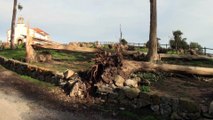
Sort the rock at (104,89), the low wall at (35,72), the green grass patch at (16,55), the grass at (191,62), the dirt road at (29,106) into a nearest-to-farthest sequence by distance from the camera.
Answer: the dirt road at (29,106) < the rock at (104,89) < the low wall at (35,72) < the grass at (191,62) < the green grass patch at (16,55)

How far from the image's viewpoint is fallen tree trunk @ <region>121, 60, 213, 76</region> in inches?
603

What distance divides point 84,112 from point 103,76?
2.36m

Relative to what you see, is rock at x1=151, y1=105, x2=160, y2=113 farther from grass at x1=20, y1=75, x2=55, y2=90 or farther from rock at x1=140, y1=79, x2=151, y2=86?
grass at x1=20, y1=75, x2=55, y2=90

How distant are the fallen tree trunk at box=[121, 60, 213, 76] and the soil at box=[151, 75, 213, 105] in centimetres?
42

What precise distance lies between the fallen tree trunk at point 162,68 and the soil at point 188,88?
42 cm

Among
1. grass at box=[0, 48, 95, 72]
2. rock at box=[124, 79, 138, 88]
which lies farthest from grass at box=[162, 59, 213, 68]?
rock at box=[124, 79, 138, 88]

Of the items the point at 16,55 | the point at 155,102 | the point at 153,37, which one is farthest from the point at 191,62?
the point at 16,55

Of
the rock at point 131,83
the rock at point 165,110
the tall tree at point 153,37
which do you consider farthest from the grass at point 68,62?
the rock at point 165,110

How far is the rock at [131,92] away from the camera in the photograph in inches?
525

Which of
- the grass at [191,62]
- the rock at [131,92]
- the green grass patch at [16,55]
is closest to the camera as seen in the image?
the rock at [131,92]

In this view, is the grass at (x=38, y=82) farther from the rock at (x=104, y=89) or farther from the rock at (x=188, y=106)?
the rock at (x=188, y=106)

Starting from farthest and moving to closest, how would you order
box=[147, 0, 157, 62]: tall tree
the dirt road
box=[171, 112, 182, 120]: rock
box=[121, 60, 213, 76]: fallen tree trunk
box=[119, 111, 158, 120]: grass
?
box=[147, 0, 157, 62]: tall tree → box=[121, 60, 213, 76]: fallen tree trunk → box=[119, 111, 158, 120]: grass → box=[171, 112, 182, 120]: rock → the dirt road

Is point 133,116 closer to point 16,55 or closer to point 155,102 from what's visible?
point 155,102

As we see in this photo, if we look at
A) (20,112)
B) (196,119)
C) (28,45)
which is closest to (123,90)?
(196,119)
